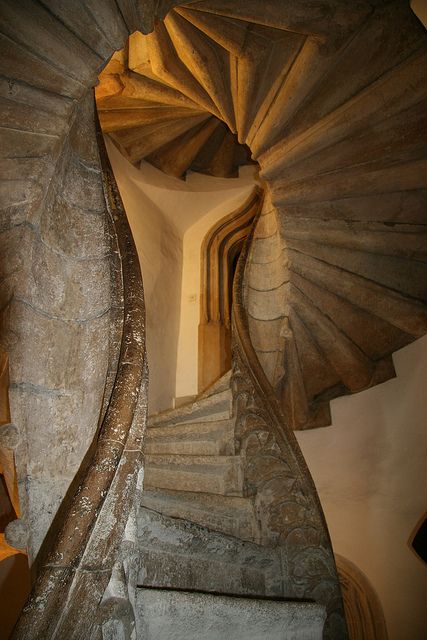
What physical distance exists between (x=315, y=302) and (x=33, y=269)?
101 inches

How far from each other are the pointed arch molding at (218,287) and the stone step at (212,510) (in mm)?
2190

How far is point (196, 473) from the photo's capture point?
2.51 meters

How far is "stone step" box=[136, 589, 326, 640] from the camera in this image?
1.32 m

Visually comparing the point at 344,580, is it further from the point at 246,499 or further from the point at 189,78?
the point at 189,78

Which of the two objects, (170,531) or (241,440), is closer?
(170,531)

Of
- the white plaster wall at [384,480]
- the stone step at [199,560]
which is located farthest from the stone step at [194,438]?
the white plaster wall at [384,480]

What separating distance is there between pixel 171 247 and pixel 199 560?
402 centimetres

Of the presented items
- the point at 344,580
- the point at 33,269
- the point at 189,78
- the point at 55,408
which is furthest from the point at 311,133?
the point at 344,580

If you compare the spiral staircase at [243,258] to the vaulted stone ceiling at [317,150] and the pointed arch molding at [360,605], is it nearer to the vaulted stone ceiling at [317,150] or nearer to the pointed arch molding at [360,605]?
the vaulted stone ceiling at [317,150]

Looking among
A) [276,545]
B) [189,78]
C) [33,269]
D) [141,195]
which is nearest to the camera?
[33,269]

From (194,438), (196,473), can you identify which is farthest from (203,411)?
(196,473)

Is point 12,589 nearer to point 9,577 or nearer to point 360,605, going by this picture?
point 9,577

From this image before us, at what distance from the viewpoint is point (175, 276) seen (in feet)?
16.6

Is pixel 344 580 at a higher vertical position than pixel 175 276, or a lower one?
lower
